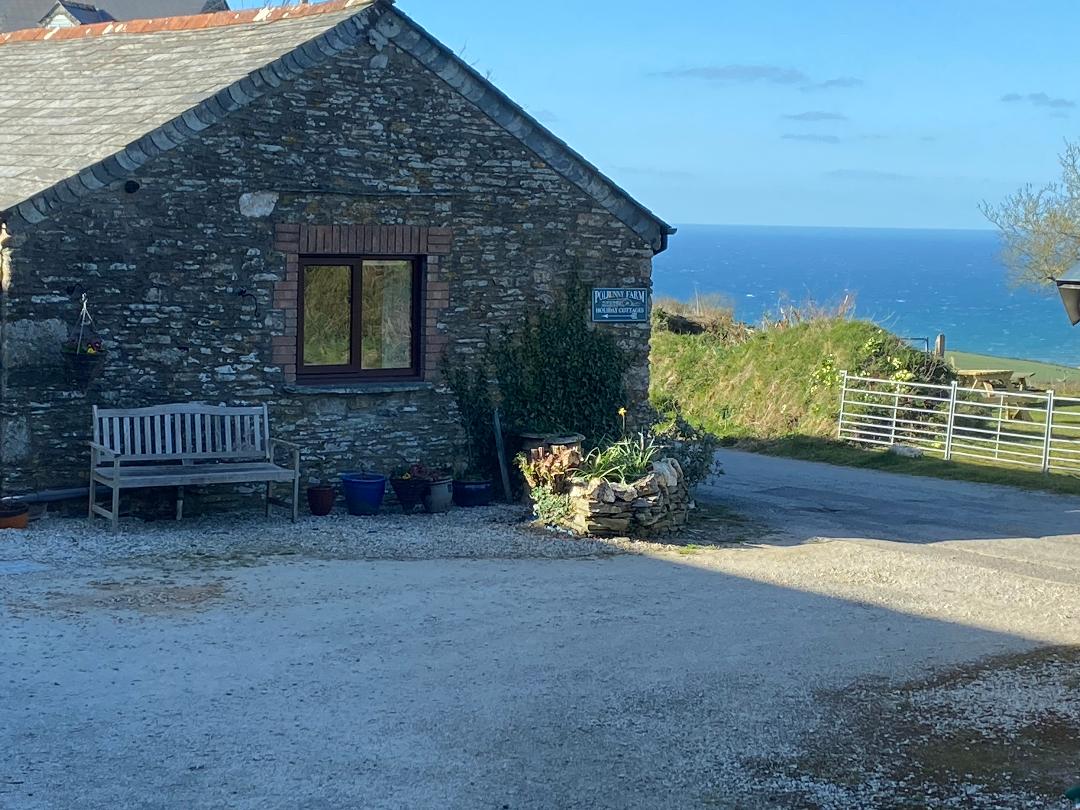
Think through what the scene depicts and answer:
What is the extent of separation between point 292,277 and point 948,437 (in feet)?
38.8

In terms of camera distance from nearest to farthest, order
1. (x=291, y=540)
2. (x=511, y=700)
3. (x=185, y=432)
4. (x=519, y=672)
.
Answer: (x=511, y=700)
(x=519, y=672)
(x=291, y=540)
(x=185, y=432)

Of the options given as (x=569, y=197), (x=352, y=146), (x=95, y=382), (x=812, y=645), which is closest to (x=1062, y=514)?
(x=569, y=197)

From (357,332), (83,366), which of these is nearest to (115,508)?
Result: (83,366)

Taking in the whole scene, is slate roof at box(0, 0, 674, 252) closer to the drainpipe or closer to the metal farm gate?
the drainpipe

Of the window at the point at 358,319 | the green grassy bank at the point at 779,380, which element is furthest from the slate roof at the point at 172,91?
the green grassy bank at the point at 779,380

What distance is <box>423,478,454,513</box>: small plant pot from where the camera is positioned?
44.8 feet

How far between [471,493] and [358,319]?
215 centimetres

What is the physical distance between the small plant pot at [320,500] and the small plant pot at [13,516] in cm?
270

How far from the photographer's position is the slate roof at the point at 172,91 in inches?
476

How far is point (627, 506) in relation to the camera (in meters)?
12.5

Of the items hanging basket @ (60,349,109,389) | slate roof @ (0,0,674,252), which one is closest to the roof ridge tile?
slate roof @ (0,0,674,252)

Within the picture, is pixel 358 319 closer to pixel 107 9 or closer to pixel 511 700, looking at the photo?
pixel 511 700

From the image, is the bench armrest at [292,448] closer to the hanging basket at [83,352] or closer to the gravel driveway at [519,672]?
the gravel driveway at [519,672]

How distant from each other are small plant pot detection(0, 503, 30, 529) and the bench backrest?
0.86m
